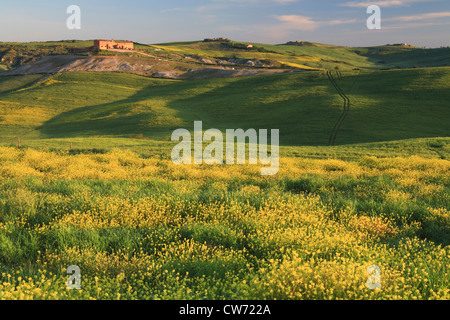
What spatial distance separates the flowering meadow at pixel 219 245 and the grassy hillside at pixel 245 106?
111 ft

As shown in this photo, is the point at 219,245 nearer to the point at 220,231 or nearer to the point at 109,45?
the point at 220,231

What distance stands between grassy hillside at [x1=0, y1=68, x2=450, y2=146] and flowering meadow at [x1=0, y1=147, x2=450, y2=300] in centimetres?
3379

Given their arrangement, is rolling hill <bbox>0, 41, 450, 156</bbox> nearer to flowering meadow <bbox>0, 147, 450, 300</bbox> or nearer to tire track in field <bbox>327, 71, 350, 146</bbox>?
tire track in field <bbox>327, 71, 350, 146</bbox>

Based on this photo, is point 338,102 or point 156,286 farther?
point 338,102

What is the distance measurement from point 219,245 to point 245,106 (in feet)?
192

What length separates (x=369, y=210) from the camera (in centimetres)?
905

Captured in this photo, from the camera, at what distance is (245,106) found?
6356cm

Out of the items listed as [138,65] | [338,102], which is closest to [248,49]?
[138,65]

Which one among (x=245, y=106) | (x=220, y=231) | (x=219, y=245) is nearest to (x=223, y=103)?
(x=245, y=106)

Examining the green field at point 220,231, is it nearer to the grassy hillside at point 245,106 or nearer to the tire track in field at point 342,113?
the tire track in field at point 342,113

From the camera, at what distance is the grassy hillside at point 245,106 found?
157 feet

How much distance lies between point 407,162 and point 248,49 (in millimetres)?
186464

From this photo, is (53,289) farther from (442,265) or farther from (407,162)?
(407,162)

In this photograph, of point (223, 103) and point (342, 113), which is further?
point (223, 103)
